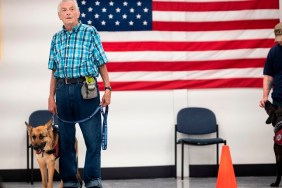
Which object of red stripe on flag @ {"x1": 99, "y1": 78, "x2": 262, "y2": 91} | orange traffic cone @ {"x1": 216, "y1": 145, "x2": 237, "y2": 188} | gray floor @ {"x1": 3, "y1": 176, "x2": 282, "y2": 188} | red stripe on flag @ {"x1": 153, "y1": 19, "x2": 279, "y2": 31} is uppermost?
red stripe on flag @ {"x1": 153, "y1": 19, "x2": 279, "y2": 31}

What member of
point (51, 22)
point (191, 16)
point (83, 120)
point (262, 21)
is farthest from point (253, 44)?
point (83, 120)

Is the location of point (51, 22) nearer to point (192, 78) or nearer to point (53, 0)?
point (53, 0)

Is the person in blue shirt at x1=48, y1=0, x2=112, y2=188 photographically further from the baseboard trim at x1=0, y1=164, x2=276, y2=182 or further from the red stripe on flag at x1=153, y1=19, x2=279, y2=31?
the red stripe on flag at x1=153, y1=19, x2=279, y2=31

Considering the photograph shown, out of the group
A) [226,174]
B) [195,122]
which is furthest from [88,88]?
[195,122]

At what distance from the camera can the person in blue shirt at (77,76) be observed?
5363 mm

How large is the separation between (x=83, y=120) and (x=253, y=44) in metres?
3.52

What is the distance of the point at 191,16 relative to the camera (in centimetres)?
806

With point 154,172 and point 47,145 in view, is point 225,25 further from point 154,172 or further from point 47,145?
point 47,145

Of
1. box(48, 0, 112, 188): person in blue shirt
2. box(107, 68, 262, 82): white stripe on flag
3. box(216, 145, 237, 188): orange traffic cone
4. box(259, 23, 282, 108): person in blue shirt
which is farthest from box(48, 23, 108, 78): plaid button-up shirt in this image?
box(107, 68, 262, 82): white stripe on flag

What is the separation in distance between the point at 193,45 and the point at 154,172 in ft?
6.15

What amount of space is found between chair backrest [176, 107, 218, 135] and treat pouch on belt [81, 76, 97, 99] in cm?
279

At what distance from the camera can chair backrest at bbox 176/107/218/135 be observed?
7.95 meters

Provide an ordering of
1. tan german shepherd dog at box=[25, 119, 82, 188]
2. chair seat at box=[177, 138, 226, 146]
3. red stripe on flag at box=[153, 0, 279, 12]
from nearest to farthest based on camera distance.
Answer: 1. tan german shepherd dog at box=[25, 119, 82, 188]
2. chair seat at box=[177, 138, 226, 146]
3. red stripe on flag at box=[153, 0, 279, 12]

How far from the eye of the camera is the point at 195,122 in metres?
7.96
